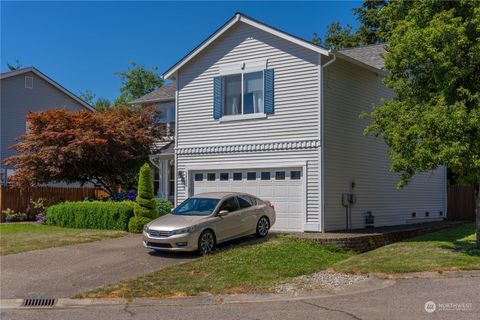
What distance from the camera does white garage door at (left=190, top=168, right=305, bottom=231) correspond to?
1679 cm

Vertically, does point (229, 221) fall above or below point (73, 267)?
above

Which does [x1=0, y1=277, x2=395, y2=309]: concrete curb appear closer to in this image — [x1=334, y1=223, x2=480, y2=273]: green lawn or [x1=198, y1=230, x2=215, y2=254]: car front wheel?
[x1=334, y1=223, x2=480, y2=273]: green lawn

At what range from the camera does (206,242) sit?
43.9ft

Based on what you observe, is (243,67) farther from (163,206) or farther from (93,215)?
(93,215)

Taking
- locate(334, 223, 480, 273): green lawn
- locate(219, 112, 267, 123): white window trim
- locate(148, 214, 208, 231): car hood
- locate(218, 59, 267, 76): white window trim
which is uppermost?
locate(218, 59, 267, 76): white window trim

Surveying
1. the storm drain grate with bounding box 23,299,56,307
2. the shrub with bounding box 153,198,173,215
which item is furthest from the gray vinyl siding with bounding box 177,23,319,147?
the storm drain grate with bounding box 23,299,56,307

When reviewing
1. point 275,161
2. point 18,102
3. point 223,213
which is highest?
point 18,102

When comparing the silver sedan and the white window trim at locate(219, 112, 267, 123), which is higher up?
the white window trim at locate(219, 112, 267, 123)

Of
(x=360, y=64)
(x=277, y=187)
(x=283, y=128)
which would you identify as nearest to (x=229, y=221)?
(x=277, y=187)

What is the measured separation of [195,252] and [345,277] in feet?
13.7

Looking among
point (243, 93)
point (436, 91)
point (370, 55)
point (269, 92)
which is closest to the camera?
point (436, 91)

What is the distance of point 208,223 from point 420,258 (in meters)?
5.25

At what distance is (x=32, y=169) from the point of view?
21.3m

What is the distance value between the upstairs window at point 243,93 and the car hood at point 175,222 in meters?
5.42
